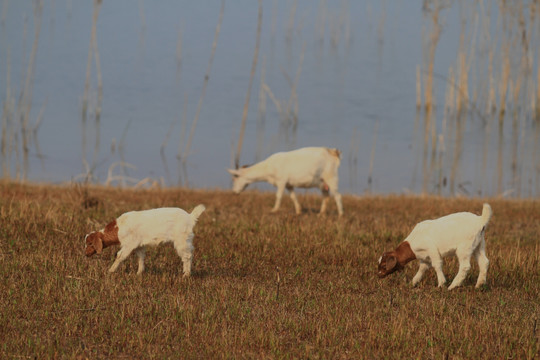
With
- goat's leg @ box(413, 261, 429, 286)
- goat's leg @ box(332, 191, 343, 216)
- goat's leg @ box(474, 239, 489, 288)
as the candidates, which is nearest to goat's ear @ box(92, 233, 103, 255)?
goat's leg @ box(413, 261, 429, 286)

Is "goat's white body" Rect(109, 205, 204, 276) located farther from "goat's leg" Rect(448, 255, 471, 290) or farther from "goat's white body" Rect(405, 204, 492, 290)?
"goat's leg" Rect(448, 255, 471, 290)

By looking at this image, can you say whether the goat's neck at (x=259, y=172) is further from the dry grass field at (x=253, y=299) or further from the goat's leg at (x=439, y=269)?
the goat's leg at (x=439, y=269)

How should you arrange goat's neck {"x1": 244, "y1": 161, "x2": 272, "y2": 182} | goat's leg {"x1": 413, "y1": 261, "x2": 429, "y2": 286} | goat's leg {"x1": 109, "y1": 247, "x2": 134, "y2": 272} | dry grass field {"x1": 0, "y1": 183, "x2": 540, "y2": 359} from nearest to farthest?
dry grass field {"x1": 0, "y1": 183, "x2": 540, "y2": 359} → goat's leg {"x1": 109, "y1": 247, "x2": 134, "y2": 272} → goat's leg {"x1": 413, "y1": 261, "x2": 429, "y2": 286} → goat's neck {"x1": 244, "y1": 161, "x2": 272, "y2": 182}

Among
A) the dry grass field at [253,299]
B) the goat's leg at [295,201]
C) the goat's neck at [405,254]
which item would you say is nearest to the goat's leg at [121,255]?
the dry grass field at [253,299]

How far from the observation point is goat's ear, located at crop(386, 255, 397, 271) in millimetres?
8469

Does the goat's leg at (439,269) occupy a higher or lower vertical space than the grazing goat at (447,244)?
lower

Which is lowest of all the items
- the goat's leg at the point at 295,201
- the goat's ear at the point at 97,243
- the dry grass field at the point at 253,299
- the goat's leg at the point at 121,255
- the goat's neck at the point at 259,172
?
the dry grass field at the point at 253,299

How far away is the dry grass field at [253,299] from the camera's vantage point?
5969 mm

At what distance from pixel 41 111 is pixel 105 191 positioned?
9.95 ft

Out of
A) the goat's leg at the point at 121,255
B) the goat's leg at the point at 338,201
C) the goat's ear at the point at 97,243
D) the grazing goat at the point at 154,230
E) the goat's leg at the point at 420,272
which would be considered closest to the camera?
the grazing goat at the point at 154,230

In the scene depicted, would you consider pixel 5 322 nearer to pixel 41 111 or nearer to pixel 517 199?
pixel 41 111

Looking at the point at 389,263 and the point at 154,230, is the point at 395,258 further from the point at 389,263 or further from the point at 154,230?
the point at 154,230

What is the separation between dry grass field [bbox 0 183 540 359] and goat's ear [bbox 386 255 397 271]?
0.90 ft

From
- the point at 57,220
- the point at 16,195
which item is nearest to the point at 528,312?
the point at 57,220
